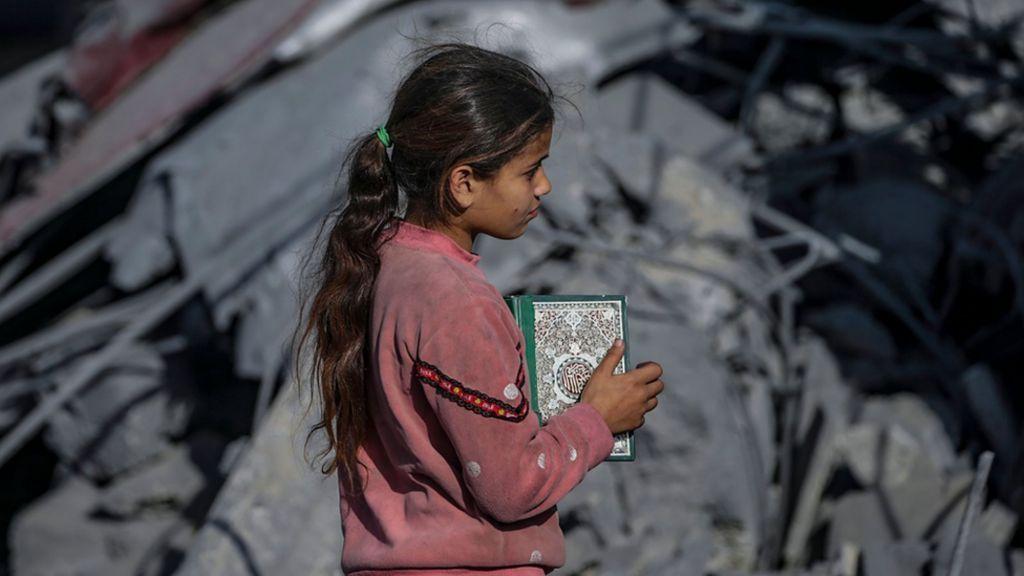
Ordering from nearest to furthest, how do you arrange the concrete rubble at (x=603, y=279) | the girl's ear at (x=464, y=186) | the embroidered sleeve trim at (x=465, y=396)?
the embroidered sleeve trim at (x=465, y=396) → the girl's ear at (x=464, y=186) → the concrete rubble at (x=603, y=279)

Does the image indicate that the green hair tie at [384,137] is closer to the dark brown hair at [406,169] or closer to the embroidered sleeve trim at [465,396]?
the dark brown hair at [406,169]

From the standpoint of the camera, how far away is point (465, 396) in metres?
1.63

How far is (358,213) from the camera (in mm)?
1825

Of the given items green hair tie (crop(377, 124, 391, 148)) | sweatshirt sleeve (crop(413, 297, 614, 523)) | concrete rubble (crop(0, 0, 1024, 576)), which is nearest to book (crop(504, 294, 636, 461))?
sweatshirt sleeve (crop(413, 297, 614, 523))

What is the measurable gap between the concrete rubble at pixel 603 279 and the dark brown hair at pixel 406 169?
1.81 meters

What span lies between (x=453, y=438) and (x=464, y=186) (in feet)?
1.16

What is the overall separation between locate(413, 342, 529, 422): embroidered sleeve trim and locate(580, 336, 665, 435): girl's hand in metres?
0.17

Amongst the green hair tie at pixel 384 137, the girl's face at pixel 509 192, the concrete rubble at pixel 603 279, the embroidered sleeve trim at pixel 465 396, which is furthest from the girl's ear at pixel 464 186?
the concrete rubble at pixel 603 279

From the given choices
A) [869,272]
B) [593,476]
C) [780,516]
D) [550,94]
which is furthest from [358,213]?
[869,272]

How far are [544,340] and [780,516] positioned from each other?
254 centimetres

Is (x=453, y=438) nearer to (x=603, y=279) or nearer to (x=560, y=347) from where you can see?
(x=560, y=347)

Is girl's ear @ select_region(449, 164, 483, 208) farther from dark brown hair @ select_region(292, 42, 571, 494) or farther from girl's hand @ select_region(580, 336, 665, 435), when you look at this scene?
girl's hand @ select_region(580, 336, 665, 435)

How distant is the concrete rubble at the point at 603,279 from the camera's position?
385 cm

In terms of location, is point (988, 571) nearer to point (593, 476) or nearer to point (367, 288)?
point (593, 476)
